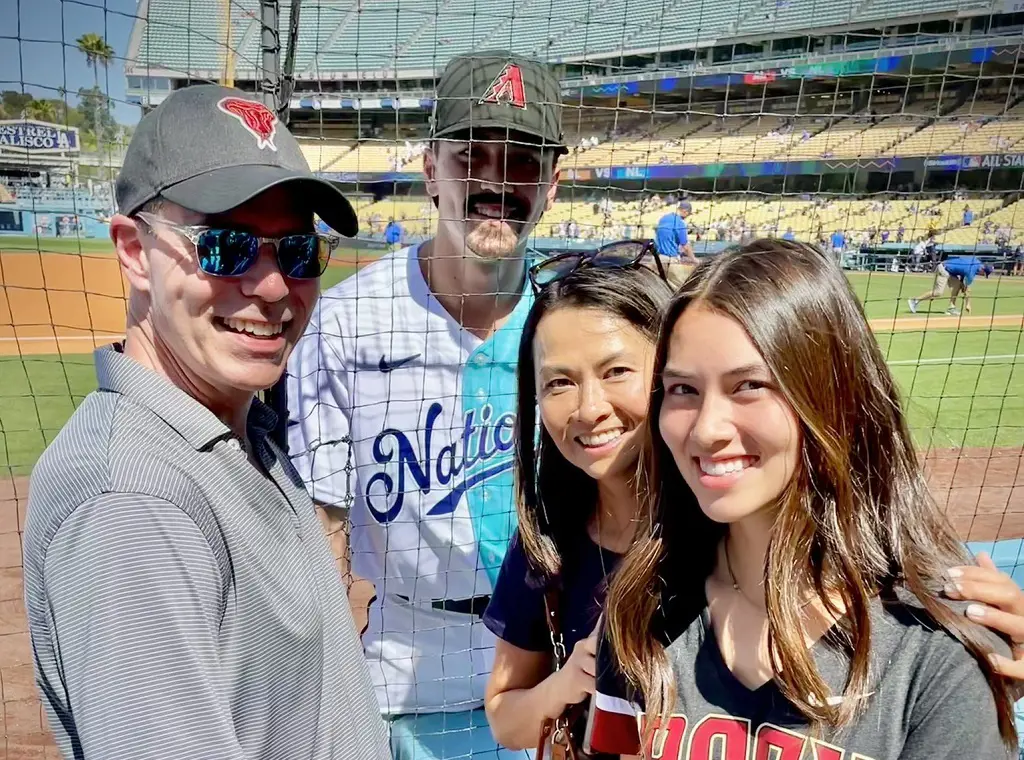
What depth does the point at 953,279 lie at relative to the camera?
15.3 metres

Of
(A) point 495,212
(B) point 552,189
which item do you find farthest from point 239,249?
(B) point 552,189

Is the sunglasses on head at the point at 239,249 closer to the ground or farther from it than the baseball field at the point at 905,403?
farther from it

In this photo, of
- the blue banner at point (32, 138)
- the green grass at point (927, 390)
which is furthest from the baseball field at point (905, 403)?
the blue banner at point (32, 138)

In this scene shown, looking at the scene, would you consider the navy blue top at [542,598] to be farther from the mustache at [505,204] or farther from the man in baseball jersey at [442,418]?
the mustache at [505,204]

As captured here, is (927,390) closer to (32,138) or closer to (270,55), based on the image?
(270,55)

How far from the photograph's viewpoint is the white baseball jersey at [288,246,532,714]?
2.25 m

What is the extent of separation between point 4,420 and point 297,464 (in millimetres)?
6318

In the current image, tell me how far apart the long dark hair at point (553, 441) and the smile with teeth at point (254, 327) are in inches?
23.7

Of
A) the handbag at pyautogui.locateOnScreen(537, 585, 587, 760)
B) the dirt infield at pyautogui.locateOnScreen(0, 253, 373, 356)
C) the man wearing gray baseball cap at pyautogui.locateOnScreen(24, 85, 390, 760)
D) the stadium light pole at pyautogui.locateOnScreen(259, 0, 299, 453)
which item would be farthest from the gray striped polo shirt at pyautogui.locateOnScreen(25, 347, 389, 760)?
the dirt infield at pyautogui.locateOnScreen(0, 253, 373, 356)

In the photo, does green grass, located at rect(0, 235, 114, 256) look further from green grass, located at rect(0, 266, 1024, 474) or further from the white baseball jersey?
the white baseball jersey

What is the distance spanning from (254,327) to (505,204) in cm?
117

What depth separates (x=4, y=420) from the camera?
7.09 metres

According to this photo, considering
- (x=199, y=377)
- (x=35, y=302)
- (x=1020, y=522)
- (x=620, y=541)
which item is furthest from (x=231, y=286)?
(x=35, y=302)

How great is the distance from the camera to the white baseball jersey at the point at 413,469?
2.25 meters
